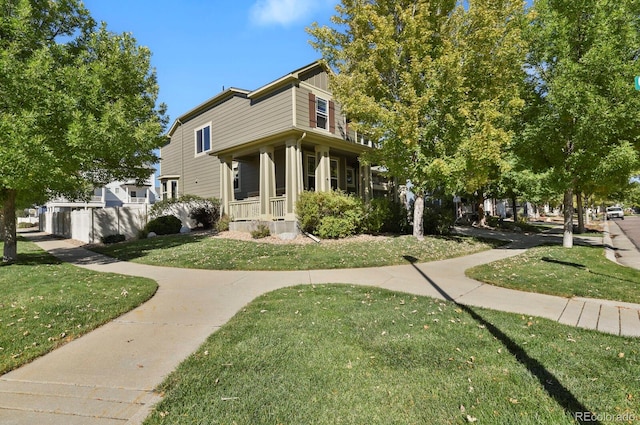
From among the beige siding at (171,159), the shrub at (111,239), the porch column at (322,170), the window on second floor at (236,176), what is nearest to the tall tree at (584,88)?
the porch column at (322,170)

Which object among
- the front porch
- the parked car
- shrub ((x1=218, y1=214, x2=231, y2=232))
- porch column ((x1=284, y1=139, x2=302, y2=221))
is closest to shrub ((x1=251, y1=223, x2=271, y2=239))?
the front porch

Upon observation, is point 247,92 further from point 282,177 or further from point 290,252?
point 290,252

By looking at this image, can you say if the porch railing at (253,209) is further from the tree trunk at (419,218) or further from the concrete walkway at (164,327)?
the concrete walkway at (164,327)

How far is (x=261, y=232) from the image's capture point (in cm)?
1347

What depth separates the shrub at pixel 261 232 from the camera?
13453 millimetres

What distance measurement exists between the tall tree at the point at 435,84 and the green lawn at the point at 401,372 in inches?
290

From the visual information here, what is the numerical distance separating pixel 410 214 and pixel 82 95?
45.0 feet

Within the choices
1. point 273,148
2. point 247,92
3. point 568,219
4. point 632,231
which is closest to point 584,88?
point 568,219

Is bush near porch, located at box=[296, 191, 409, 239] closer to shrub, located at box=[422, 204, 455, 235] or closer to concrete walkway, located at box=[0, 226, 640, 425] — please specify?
shrub, located at box=[422, 204, 455, 235]

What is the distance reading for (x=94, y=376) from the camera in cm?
315

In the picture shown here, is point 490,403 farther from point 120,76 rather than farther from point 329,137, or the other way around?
point 329,137

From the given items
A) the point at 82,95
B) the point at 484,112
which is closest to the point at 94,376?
the point at 82,95

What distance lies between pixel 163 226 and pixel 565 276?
1592 cm

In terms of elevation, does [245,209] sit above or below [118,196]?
below
